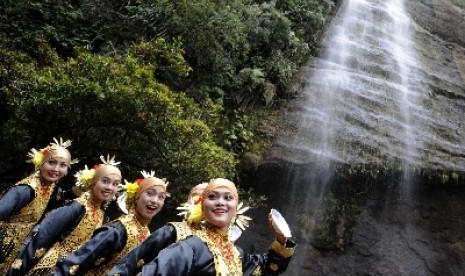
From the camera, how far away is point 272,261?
3098 mm

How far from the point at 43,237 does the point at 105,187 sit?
30.6 inches

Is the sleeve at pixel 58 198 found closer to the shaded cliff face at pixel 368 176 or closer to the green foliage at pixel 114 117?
the green foliage at pixel 114 117

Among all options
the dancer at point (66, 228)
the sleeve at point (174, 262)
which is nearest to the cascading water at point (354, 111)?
the dancer at point (66, 228)

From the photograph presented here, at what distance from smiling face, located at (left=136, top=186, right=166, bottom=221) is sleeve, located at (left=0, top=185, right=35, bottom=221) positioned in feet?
4.92

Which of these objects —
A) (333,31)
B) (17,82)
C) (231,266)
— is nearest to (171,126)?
(17,82)

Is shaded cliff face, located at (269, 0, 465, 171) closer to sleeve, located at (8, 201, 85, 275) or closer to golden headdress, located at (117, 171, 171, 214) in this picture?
golden headdress, located at (117, 171, 171, 214)

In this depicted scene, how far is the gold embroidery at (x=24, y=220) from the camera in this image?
4543 mm

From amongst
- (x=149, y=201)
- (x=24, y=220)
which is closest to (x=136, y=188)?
(x=149, y=201)

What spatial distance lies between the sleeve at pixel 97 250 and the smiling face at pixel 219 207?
1.07m

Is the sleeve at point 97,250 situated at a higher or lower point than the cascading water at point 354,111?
higher

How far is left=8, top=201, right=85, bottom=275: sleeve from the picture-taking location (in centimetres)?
389

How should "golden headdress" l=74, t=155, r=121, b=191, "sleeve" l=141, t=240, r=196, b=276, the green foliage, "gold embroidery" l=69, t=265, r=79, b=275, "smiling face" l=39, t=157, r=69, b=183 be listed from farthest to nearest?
the green foliage, "smiling face" l=39, t=157, r=69, b=183, "golden headdress" l=74, t=155, r=121, b=191, "gold embroidery" l=69, t=265, r=79, b=275, "sleeve" l=141, t=240, r=196, b=276

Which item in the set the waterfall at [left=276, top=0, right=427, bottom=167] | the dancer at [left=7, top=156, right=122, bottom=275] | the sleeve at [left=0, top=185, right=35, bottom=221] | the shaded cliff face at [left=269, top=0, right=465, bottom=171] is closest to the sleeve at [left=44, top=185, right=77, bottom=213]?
the sleeve at [left=0, top=185, right=35, bottom=221]

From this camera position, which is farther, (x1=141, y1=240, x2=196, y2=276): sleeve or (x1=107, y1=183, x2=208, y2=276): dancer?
(x1=107, y1=183, x2=208, y2=276): dancer
